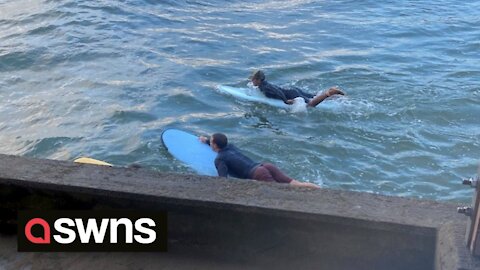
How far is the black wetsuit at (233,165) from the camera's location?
832 centimetres

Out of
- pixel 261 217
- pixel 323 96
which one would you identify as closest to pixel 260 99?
pixel 323 96

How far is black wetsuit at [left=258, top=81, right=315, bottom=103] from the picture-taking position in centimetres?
1198

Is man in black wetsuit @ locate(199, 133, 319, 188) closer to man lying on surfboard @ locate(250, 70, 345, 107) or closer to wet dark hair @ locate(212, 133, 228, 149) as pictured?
wet dark hair @ locate(212, 133, 228, 149)

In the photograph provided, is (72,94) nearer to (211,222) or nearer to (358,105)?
(358,105)

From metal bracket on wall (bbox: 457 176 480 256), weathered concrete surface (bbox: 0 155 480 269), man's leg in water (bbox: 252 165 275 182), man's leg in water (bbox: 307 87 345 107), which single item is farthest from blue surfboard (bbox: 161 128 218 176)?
metal bracket on wall (bbox: 457 176 480 256)

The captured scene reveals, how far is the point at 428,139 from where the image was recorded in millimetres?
10562

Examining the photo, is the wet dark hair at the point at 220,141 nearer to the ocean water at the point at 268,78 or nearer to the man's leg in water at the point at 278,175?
the man's leg in water at the point at 278,175

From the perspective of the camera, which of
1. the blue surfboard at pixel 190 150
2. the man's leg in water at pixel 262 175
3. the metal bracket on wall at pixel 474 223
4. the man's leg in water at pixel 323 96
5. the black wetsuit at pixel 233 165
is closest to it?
the metal bracket on wall at pixel 474 223

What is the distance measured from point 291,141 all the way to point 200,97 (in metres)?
2.72

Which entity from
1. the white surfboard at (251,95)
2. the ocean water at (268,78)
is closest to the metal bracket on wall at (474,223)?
the ocean water at (268,78)

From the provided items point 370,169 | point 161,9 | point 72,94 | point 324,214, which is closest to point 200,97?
point 72,94

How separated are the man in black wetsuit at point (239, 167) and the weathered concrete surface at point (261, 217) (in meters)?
3.18

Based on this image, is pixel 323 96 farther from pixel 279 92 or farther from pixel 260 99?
pixel 260 99

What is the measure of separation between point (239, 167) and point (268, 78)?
5758mm
